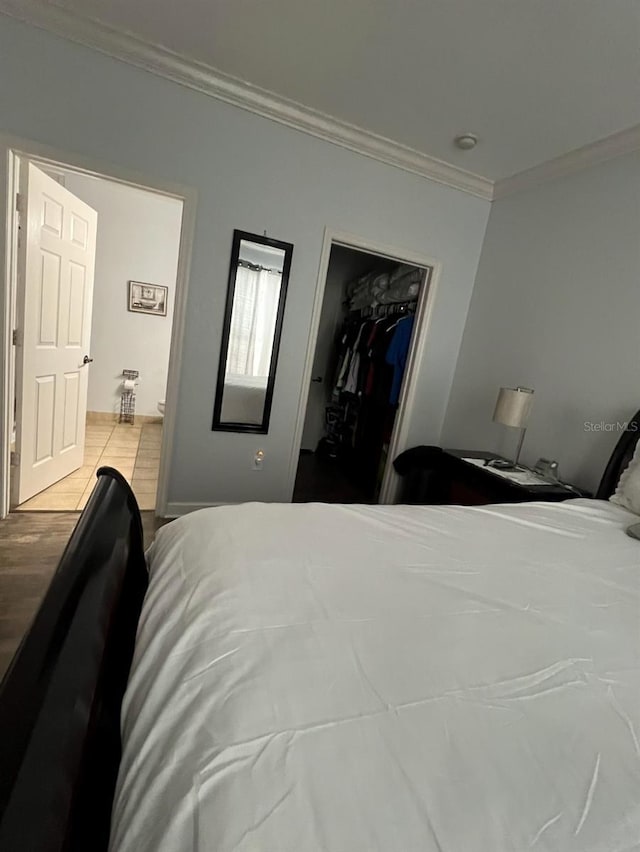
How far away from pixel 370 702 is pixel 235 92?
285cm

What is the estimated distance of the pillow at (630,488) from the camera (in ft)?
5.65

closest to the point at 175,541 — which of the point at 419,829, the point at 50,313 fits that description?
the point at 419,829

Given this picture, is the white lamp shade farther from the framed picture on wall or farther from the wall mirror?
the framed picture on wall

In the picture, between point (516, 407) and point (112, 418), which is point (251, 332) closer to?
point (516, 407)

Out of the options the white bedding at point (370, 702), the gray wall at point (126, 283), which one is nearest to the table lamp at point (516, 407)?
the white bedding at point (370, 702)

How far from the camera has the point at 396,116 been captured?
232 centimetres

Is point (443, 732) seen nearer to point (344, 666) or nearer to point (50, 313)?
point (344, 666)

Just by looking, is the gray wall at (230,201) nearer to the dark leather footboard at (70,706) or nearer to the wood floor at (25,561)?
the wood floor at (25,561)

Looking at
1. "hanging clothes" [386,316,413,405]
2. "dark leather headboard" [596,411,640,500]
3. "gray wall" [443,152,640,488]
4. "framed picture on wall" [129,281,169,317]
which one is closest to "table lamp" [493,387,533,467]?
"gray wall" [443,152,640,488]

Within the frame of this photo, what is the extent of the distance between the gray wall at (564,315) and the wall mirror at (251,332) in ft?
4.93

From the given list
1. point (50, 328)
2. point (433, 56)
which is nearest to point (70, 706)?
point (433, 56)

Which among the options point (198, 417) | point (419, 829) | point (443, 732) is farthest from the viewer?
point (198, 417)

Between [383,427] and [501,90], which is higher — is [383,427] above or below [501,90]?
below

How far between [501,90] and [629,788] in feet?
8.52
